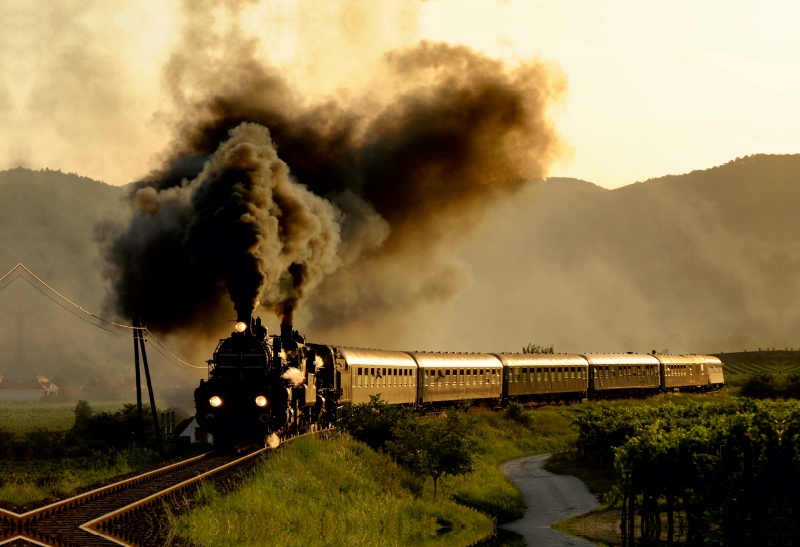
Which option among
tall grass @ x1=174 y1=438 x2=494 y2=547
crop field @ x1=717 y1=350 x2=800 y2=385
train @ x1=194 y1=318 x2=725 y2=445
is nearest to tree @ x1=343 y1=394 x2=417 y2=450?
train @ x1=194 y1=318 x2=725 y2=445

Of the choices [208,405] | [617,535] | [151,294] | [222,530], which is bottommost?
[617,535]

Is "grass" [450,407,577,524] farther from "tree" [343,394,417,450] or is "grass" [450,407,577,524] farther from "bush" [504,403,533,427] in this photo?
"tree" [343,394,417,450]

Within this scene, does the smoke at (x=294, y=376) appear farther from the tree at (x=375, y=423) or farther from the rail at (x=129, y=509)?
the tree at (x=375, y=423)

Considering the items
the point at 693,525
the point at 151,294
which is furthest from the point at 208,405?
the point at 151,294

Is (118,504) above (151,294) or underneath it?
underneath

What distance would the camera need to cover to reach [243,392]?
914 inches

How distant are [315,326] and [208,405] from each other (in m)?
43.2

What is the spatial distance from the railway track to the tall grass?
73 centimetres

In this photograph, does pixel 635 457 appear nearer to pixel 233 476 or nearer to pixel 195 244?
pixel 233 476

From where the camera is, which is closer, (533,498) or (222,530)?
(222,530)

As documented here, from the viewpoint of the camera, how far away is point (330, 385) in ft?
98.0

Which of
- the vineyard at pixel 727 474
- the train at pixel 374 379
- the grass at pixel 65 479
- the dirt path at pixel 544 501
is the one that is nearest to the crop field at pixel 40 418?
the train at pixel 374 379

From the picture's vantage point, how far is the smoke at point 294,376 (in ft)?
76.0

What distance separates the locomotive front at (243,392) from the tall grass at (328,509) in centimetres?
118
